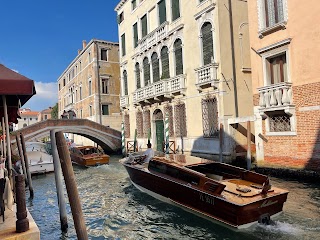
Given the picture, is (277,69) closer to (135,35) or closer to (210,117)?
(210,117)

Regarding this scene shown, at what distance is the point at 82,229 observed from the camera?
3387 mm

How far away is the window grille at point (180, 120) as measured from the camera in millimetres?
13811

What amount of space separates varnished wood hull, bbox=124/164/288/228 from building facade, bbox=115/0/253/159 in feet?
16.4

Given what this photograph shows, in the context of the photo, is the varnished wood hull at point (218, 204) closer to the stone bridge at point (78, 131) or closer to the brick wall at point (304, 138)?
the brick wall at point (304, 138)

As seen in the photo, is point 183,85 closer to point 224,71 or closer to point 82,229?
point 224,71

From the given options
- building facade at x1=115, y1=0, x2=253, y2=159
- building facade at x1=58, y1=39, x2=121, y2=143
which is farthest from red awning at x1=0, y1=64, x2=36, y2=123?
building facade at x1=58, y1=39, x2=121, y2=143

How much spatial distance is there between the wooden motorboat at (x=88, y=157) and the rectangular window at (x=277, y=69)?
8589mm

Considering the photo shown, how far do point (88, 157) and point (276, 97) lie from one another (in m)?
9.01

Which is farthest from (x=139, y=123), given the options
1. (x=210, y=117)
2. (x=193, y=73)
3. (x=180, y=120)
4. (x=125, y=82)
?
(x=210, y=117)

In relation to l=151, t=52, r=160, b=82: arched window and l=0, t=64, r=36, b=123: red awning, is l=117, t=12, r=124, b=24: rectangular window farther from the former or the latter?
l=0, t=64, r=36, b=123: red awning

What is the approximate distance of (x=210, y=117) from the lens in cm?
1212

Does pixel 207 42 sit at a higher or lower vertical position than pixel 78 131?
higher

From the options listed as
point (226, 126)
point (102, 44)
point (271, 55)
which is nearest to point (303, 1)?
point (271, 55)

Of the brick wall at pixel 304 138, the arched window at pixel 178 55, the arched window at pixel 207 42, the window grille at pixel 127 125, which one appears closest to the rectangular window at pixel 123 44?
the window grille at pixel 127 125
